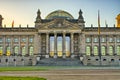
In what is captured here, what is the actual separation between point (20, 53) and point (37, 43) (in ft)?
30.1

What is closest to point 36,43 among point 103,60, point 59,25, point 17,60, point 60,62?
point 59,25

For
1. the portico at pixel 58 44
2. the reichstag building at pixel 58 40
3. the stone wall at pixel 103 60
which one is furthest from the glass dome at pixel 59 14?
the stone wall at pixel 103 60

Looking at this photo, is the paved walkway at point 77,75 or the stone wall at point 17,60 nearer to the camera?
the paved walkway at point 77,75

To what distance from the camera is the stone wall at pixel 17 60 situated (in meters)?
99.5

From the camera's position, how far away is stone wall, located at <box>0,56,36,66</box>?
99.5 meters

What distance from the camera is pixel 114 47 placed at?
117m

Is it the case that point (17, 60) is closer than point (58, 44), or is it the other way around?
point (17, 60)

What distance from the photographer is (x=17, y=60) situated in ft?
335

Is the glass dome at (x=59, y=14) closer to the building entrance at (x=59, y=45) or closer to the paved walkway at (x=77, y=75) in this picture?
the building entrance at (x=59, y=45)

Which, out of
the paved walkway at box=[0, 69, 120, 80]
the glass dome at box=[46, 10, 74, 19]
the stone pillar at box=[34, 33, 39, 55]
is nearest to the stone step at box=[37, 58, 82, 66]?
the stone pillar at box=[34, 33, 39, 55]

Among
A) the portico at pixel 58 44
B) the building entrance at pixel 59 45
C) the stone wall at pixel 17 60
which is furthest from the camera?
the building entrance at pixel 59 45

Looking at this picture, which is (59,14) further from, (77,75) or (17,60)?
(77,75)

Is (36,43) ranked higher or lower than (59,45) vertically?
higher

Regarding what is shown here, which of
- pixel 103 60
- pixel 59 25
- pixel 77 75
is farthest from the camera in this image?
pixel 59 25
